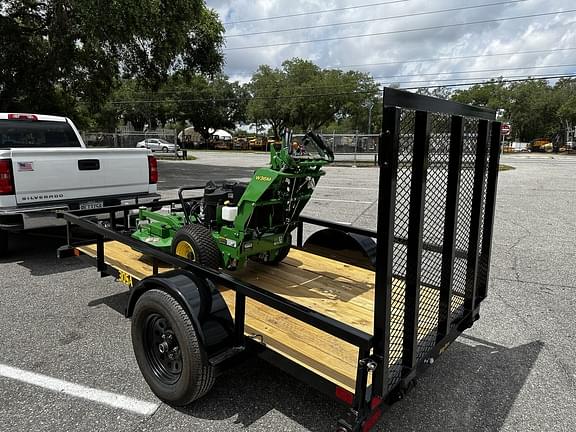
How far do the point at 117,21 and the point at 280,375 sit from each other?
42.2ft

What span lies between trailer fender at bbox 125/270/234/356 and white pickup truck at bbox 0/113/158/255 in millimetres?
3434

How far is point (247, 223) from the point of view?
3658mm

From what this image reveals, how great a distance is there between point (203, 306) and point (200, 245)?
114 cm

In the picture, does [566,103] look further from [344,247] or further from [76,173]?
[76,173]

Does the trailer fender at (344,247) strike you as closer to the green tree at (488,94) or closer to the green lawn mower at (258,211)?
the green lawn mower at (258,211)

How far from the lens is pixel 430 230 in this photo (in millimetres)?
2777

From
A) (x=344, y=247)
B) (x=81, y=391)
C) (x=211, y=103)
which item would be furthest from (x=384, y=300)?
(x=211, y=103)

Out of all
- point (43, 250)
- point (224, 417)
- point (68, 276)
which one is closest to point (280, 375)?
point (224, 417)

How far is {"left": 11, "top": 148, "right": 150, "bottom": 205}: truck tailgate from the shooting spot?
17.4ft

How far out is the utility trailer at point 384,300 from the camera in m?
2.10

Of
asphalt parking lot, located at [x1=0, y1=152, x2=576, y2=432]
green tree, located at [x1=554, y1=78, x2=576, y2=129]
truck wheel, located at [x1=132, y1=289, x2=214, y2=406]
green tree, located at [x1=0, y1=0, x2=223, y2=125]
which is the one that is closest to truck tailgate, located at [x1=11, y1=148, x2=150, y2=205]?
asphalt parking lot, located at [x1=0, y1=152, x2=576, y2=432]

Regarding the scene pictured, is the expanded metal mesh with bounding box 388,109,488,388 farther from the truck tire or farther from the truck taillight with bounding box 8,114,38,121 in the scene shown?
the truck taillight with bounding box 8,114,38,121

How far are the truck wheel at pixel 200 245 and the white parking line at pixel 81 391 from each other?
121 cm

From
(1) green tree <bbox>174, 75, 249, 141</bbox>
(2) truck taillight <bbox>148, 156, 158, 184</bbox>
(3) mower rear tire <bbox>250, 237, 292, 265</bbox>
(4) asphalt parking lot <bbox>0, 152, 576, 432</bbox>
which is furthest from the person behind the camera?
(1) green tree <bbox>174, 75, 249, 141</bbox>
